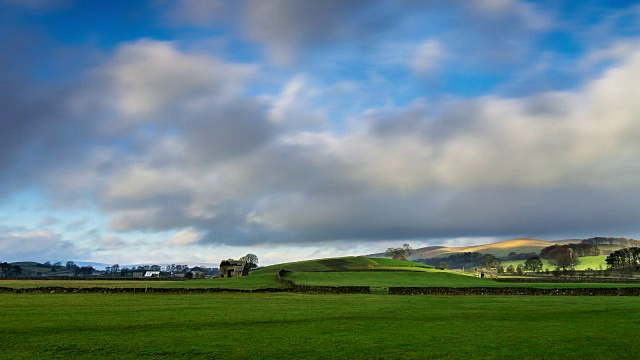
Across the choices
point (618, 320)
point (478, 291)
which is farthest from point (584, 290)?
point (618, 320)

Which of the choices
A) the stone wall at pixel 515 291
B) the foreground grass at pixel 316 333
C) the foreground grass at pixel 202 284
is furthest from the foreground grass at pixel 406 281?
the foreground grass at pixel 316 333

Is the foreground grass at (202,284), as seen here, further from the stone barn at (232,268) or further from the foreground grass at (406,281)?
A: the stone barn at (232,268)

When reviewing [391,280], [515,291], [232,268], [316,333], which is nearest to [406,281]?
[391,280]

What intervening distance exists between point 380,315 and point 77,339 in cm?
2216

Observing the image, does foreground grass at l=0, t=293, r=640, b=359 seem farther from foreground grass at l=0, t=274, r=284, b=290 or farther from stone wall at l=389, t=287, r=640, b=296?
foreground grass at l=0, t=274, r=284, b=290

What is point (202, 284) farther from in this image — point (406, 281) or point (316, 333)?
point (316, 333)

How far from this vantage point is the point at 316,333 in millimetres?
29469

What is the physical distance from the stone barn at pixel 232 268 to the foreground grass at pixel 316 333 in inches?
3881

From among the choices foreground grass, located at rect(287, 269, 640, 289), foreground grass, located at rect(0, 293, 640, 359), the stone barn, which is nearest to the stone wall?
foreground grass, located at rect(287, 269, 640, 289)

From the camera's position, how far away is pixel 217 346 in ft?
82.7

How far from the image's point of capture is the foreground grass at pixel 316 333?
78.0 ft

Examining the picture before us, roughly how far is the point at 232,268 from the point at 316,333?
385 feet

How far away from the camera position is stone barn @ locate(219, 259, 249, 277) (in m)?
142

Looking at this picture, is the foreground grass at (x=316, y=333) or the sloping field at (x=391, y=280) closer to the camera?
the foreground grass at (x=316, y=333)
